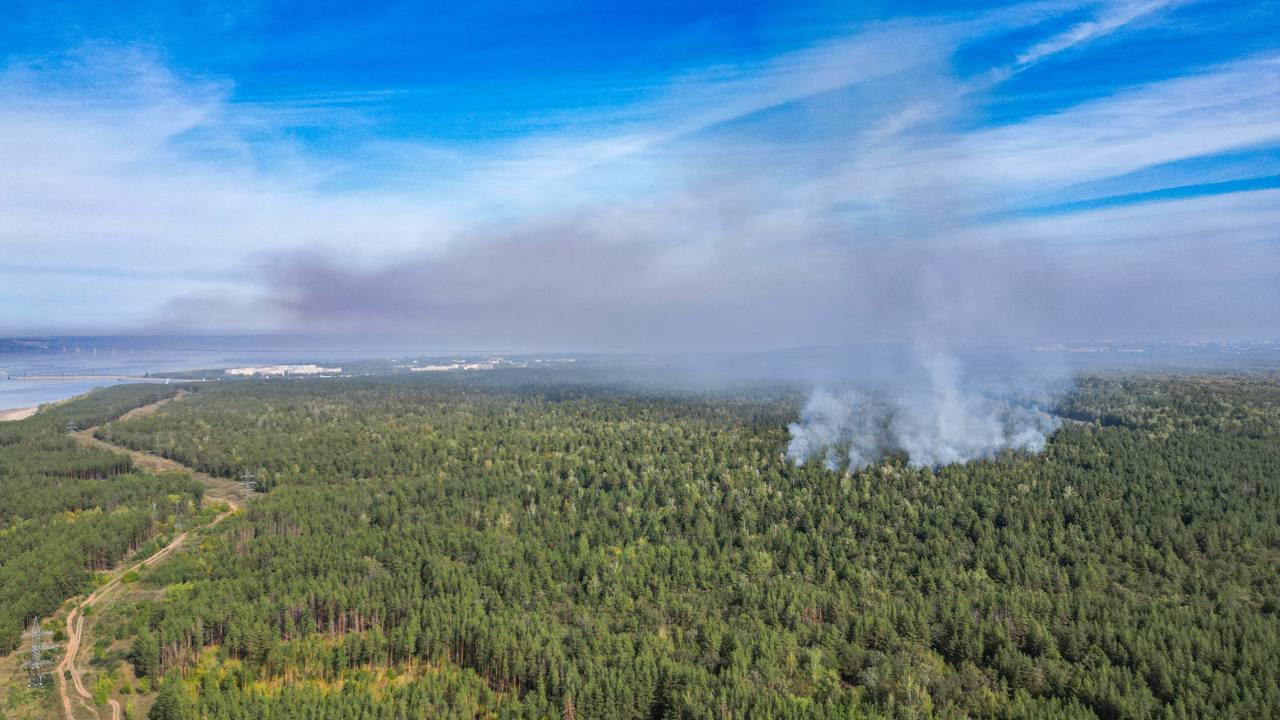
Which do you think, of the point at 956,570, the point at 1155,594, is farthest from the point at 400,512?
the point at 1155,594

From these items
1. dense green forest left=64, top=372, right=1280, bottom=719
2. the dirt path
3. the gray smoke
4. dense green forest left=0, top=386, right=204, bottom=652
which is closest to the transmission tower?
the dirt path

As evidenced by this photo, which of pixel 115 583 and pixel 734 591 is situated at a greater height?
pixel 115 583

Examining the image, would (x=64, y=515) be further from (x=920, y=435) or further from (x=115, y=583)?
(x=920, y=435)

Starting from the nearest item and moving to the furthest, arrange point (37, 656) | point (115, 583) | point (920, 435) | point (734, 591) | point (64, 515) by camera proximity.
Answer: point (37, 656)
point (734, 591)
point (115, 583)
point (64, 515)
point (920, 435)

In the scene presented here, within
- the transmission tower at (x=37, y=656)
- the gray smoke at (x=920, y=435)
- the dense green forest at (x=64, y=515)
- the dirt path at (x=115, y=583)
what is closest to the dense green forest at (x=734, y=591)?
the dirt path at (x=115, y=583)

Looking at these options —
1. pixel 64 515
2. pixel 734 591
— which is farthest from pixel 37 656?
pixel 734 591

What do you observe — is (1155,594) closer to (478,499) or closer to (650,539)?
(650,539)
